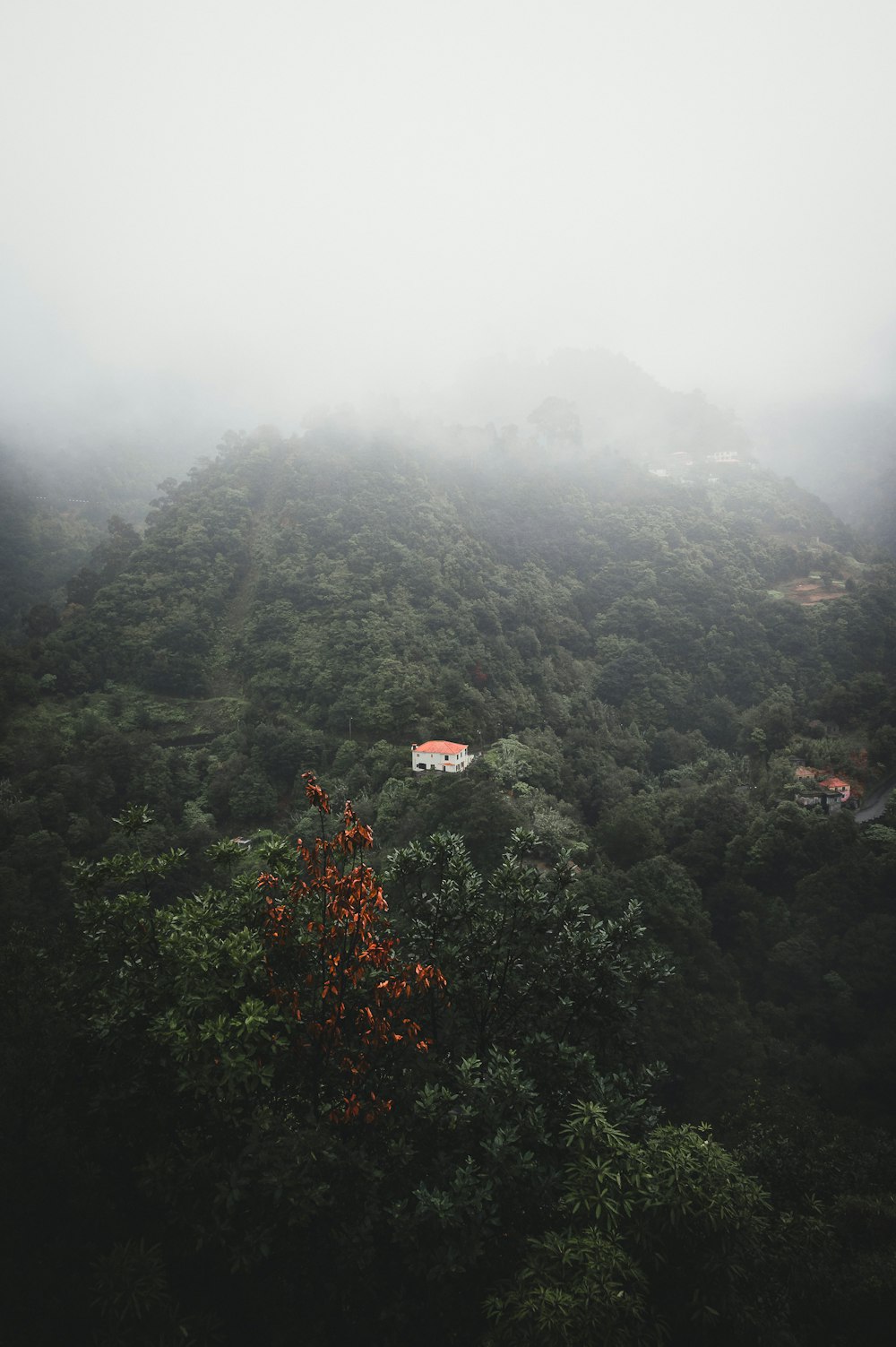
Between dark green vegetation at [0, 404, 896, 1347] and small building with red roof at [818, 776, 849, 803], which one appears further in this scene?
small building with red roof at [818, 776, 849, 803]

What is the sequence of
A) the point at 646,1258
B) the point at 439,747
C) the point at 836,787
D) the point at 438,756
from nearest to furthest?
1. the point at 646,1258
2. the point at 438,756
3. the point at 439,747
4. the point at 836,787

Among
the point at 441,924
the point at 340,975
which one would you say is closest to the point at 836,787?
the point at 441,924

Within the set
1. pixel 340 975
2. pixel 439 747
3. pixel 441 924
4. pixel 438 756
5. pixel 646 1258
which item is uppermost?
pixel 340 975

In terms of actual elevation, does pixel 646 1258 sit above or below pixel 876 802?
above

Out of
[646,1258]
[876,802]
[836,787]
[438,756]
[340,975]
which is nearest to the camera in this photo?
[646,1258]

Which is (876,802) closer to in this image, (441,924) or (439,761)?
(439,761)

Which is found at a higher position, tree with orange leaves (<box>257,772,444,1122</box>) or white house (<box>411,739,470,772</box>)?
tree with orange leaves (<box>257,772,444,1122</box>)

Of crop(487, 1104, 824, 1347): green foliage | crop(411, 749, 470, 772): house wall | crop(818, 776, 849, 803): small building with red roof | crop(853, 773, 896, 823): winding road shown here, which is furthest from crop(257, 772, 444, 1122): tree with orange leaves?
crop(818, 776, 849, 803): small building with red roof

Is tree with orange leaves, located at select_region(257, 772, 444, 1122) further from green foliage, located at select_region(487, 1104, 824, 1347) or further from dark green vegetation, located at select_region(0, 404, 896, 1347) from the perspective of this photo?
green foliage, located at select_region(487, 1104, 824, 1347)
